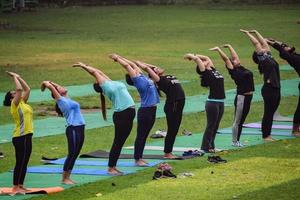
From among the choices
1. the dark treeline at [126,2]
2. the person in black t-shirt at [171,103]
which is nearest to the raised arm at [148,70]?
the person in black t-shirt at [171,103]

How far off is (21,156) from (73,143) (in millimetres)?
1134

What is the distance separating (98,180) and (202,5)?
62.0m

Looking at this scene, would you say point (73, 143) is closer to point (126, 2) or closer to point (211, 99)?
point (211, 99)

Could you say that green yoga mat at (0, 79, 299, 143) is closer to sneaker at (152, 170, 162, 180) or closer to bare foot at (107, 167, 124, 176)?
bare foot at (107, 167, 124, 176)

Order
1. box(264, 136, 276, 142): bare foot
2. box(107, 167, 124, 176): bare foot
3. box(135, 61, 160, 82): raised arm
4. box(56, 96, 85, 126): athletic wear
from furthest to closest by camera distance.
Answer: box(264, 136, 276, 142): bare foot
box(135, 61, 160, 82): raised arm
box(107, 167, 124, 176): bare foot
box(56, 96, 85, 126): athletic wear

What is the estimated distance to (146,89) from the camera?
21.5 metres

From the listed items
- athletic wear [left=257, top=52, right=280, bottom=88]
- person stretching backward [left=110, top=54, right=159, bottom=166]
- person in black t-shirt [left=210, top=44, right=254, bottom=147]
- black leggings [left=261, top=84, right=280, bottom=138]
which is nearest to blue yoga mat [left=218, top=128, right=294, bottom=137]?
black leggings [left=261, top=84, right=280, bottom=138]

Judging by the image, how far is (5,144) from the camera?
24500 mm

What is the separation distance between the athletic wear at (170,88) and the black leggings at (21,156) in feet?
15.1

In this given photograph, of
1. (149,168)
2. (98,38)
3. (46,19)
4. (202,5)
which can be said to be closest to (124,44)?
(98,38)

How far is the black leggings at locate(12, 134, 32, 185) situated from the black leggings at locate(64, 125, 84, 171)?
915 mm

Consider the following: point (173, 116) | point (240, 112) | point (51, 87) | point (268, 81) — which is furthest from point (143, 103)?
point (268, 81)

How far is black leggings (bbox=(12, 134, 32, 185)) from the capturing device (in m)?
18.5

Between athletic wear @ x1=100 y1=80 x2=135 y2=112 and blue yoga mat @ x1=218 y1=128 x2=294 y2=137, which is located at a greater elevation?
athletic wear @ x1=100 y1=80 x2=135 y2=112
